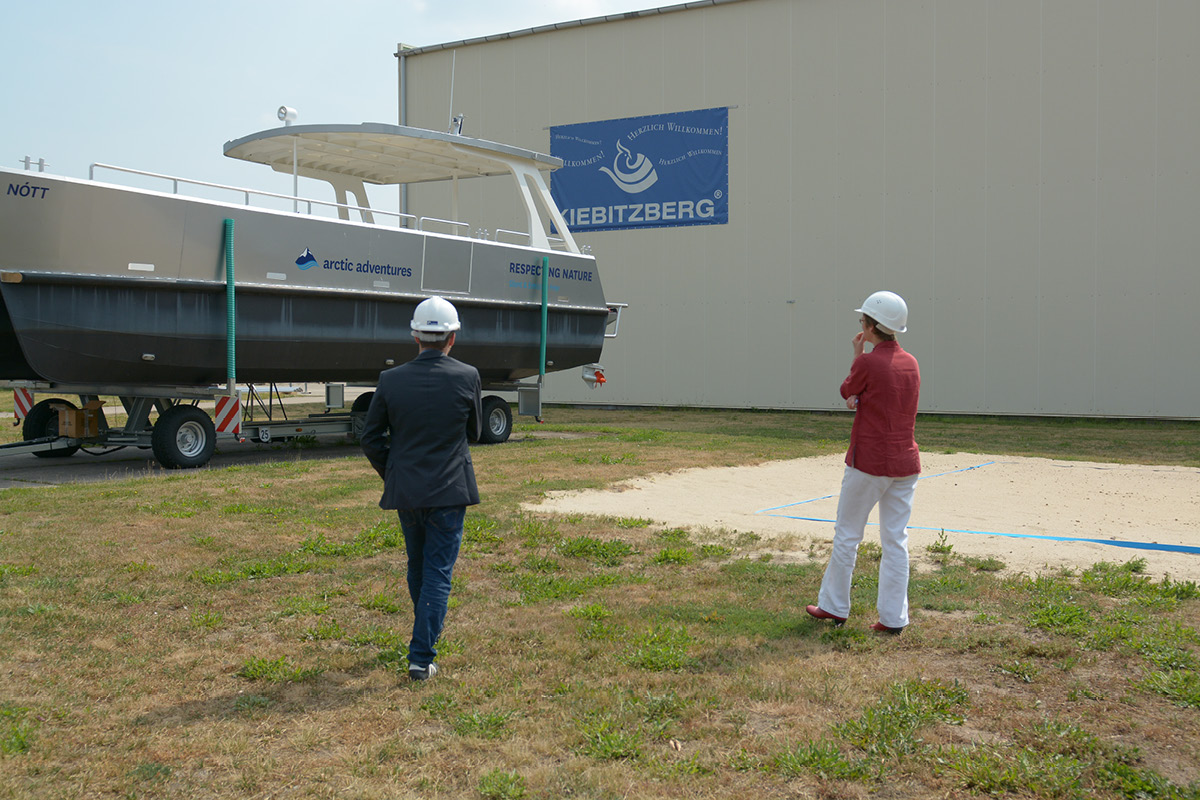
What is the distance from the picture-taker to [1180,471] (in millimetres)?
12117

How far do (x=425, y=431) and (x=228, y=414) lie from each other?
27.2 feet

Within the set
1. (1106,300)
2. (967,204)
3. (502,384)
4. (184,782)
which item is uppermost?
(967,204)

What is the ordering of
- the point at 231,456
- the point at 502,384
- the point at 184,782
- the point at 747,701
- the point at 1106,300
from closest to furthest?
the point at 184,782
the point at 747,701
the point at 231,456
the point at 502,384
the point at 1106,300

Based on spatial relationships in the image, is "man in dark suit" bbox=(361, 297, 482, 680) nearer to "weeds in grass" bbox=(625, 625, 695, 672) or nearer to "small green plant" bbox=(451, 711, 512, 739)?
"small green plant" bbox=(451, 711, 512, 739)

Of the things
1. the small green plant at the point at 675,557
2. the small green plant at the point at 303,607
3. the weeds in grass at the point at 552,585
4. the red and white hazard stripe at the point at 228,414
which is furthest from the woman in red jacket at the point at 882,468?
the red and white hazard stripe at the point at 228,414

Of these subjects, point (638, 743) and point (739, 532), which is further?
point (739, 532)

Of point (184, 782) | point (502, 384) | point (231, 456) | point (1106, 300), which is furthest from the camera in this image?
point (1106, 300)

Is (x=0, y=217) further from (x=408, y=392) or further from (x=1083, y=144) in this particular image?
(x=1083, y=144)

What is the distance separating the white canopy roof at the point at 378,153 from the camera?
14.0 metres

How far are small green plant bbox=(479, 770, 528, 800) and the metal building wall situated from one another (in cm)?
1891

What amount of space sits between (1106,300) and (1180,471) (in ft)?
28.0

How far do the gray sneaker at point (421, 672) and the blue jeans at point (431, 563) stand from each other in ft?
0.06

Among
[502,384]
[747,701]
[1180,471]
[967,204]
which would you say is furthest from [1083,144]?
[747,701]

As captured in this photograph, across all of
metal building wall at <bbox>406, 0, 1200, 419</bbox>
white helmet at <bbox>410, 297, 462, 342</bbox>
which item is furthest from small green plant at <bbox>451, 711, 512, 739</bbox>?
metal building wall at <bbox>406, 0, 1200, 419</bbox>
